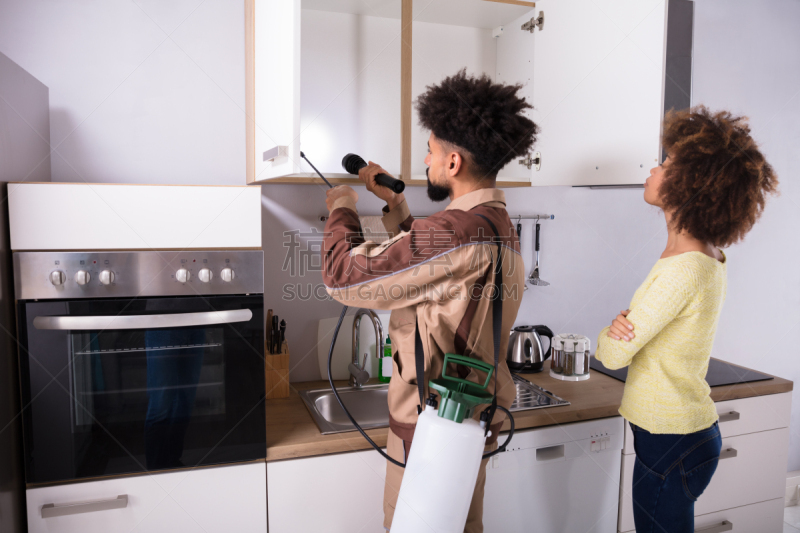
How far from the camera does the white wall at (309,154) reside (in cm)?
156

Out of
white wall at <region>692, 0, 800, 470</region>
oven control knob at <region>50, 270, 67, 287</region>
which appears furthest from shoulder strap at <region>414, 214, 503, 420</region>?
white wall at <region>692, 0, 800, 470</region>

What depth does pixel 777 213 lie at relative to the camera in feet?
7.87

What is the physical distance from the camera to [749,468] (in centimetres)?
179

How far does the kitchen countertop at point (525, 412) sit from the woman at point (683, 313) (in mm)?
171

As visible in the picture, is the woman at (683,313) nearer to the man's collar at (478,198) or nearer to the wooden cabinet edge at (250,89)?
the man's collar at (478,198)

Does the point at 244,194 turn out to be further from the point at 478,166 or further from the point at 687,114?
the point at 687,114

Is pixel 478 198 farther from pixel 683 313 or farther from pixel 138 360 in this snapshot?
pixel 138 360

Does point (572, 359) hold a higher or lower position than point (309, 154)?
lower

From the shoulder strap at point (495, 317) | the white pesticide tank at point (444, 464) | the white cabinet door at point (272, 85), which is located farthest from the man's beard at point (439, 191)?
the white pesticide tank at point (444, 464)

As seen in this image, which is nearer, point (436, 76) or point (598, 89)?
point (598, 89)

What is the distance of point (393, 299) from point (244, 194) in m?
0.43

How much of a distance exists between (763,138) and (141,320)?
2591mm

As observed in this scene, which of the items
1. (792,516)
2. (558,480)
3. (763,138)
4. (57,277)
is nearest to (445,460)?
(558,480)

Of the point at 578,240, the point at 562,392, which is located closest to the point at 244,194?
the point at 562,392
